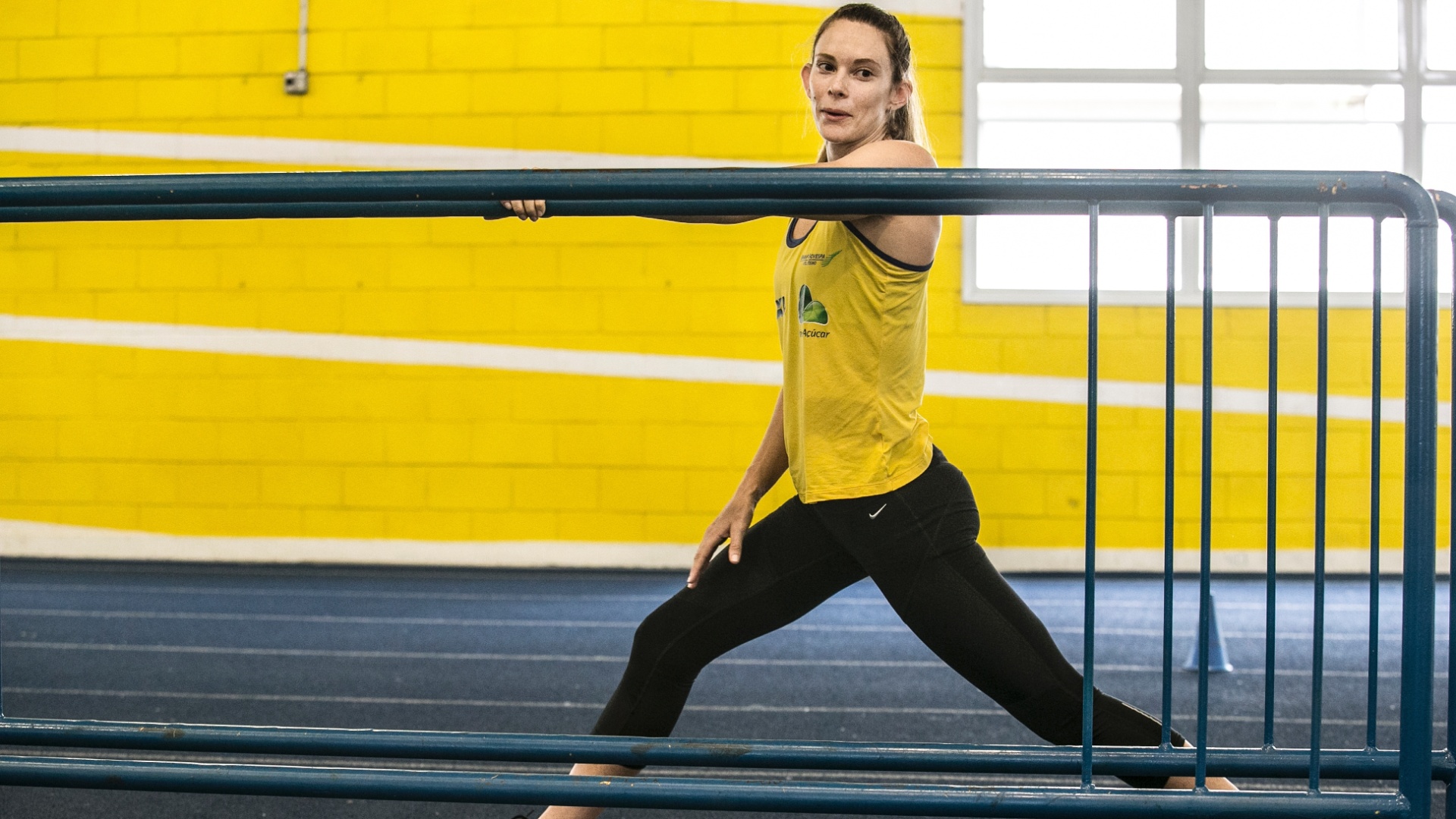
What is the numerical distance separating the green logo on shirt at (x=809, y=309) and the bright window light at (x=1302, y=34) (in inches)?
174

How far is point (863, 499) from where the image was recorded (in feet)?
4.46

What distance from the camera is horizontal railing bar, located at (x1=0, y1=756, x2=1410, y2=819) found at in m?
1.18

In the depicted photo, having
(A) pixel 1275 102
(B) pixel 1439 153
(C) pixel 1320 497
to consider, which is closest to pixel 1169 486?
(C) pixel 1320 497

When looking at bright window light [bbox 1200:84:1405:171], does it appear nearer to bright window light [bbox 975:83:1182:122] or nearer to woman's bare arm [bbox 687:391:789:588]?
bright window light [bbox 975:83:1182:122]

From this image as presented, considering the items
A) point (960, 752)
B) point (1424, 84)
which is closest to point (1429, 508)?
point (960, 752)

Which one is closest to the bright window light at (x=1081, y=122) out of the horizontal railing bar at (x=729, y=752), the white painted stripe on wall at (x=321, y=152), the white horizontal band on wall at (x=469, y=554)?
the white painted stripe on wall at (x=321, y=152)

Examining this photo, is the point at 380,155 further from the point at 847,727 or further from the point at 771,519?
the point at 771,519

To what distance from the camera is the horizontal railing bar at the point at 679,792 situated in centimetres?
118

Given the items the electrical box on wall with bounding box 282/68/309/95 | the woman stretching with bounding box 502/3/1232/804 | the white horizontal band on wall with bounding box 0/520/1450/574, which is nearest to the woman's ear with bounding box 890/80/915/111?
the woman stretching with bounding box 502/3/1232/804

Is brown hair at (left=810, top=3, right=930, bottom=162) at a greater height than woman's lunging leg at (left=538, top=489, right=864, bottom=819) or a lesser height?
greater

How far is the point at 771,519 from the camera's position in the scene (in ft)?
4.81

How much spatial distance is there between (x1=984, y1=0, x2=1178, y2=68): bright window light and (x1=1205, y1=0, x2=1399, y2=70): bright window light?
0.75 feet

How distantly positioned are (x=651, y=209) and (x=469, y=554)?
4.21 m

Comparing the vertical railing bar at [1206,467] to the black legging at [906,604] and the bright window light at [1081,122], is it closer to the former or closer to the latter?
the black legging at [906,604]
